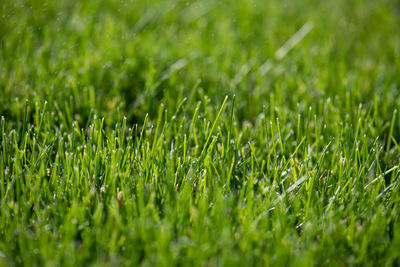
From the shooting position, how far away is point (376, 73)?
8.17ft

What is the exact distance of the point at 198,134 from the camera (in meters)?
1.84

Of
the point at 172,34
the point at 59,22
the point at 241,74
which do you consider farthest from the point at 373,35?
the point at 59,22

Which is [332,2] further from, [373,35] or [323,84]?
[323,84]

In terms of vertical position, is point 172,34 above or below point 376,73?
above

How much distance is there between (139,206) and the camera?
134 cm

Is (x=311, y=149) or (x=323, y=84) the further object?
(x=323, y=84)

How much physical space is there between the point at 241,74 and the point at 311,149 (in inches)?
31.7

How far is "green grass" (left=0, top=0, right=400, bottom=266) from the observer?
4.21 ft

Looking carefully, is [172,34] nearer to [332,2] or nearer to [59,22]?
[59,22]

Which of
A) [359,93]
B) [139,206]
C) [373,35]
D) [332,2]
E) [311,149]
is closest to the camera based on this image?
[139,206]

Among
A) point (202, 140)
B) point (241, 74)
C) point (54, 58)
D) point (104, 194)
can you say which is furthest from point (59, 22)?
point (104, 194)

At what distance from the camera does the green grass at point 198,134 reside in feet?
4.21

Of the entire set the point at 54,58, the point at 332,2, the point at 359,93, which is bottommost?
the point at 359,93

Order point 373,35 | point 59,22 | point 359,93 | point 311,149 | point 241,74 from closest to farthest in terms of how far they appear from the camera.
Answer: point 311,149 → point 359,93 → point 241,74 → point 59,22 → point 373,35
